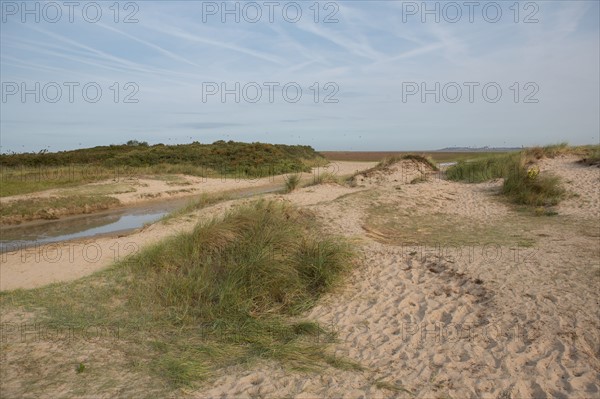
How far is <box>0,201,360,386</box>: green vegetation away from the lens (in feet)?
15.3

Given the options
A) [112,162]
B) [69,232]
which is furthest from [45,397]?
[112,162]

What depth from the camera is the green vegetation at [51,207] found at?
13611 mm

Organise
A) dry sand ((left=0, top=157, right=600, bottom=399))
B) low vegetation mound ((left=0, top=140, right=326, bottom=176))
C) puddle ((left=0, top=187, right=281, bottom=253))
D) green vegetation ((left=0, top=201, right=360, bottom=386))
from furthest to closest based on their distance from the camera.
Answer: low vegetation mound ((left=0, top=140, right=326, bottom=176)) < puddle ((left=0, top=187, right=281, bottom=253)) < green vegetation ((left=0, top=201, right=360, bottom=386)) < dry sand ((left=0, top=157, right=600, bottom=399))

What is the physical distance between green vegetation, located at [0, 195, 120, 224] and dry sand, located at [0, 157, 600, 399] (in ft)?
17.9

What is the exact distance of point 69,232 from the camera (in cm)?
1227

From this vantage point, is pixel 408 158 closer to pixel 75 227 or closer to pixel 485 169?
pixel 485 169

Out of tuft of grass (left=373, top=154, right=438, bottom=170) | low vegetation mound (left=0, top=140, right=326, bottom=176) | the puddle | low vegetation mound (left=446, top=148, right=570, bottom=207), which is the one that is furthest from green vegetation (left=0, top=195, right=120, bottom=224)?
low vegetation mound (left=446, top=148, right=570, bottom=207)

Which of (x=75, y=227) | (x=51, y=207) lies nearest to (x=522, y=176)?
(x=75, y=227)

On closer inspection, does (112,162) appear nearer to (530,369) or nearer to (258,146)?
(258,146)

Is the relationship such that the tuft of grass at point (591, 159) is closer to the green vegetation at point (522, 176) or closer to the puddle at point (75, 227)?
the green vegetation at point (522, 176)

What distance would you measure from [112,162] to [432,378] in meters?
29.5

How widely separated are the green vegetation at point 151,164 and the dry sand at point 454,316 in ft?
49.2

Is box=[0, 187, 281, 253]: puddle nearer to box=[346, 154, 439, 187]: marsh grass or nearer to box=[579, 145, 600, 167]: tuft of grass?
box=[346, 154, 439, 187]: marsh grass

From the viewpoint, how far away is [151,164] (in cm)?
3056
